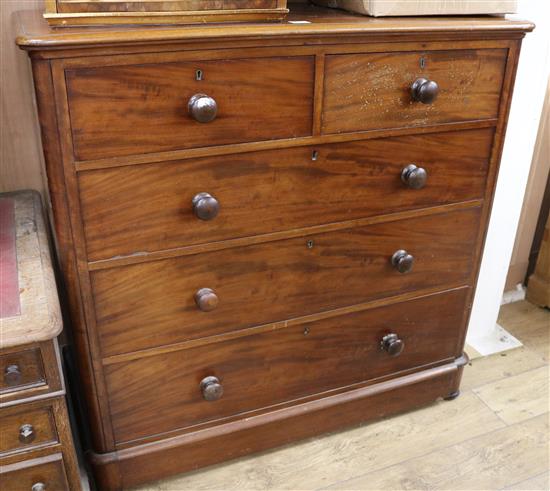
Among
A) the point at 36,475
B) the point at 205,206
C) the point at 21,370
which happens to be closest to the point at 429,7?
the point at 205,206

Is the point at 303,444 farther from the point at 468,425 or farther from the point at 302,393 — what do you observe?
the point at 468,425

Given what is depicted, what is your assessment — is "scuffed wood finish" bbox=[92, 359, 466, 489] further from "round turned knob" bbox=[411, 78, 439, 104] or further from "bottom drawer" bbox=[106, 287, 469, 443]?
"round turned knob" bbox=[411, 78, 439, 104]

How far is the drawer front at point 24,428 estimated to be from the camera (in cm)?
107

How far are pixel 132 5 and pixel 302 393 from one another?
98cm

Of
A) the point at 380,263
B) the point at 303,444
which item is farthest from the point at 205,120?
the point at 303,444

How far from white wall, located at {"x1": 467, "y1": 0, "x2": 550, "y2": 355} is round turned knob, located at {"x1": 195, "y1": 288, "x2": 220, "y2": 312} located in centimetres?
99

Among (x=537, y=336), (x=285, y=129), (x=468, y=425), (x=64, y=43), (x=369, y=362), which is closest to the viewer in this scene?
(x=64, y=43)

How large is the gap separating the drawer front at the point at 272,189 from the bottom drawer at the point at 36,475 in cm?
39

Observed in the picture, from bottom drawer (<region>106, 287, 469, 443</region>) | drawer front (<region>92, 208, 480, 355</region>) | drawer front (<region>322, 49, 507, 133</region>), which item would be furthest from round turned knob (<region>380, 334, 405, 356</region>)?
drawer front (<region>322, 49, 507, 133</region>)

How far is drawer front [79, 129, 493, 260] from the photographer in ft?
3.76

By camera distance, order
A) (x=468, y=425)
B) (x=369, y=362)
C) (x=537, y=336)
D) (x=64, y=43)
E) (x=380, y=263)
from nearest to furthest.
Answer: (x=64, y=43)
(x=380, y=263)
(x=369, y=362)
(x=468, y=425)
(x=537, y=336)

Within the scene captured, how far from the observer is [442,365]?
67.7 inches

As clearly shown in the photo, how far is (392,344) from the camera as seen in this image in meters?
1.55

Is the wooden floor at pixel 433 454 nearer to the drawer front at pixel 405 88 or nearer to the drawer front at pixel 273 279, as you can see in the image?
the drawer front at pixel 273 279
